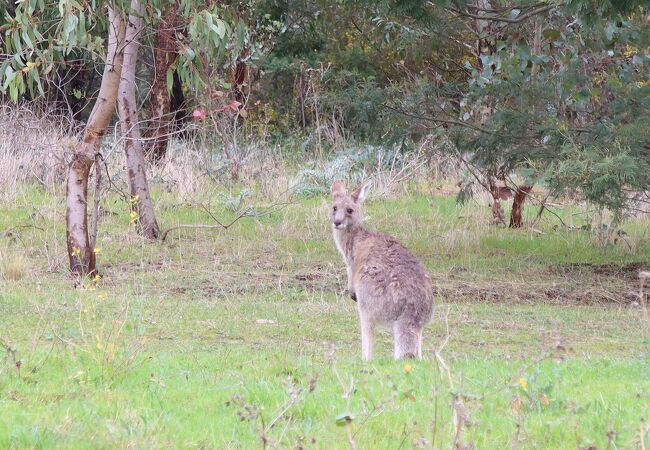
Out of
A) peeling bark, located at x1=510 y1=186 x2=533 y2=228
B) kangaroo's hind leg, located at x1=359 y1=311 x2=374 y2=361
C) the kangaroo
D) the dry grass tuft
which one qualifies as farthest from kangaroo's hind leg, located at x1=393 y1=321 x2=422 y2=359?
the dry grass tuft

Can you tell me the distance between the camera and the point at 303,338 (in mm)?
9570

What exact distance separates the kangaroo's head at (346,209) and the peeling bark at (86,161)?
9.93ft

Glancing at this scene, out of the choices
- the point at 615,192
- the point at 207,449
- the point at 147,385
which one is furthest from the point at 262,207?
the point at 207,449

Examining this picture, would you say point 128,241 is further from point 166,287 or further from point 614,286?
point 614,286

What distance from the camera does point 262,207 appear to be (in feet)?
58.0

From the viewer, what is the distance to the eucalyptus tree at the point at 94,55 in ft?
33.5

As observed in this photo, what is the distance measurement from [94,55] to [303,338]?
14.2 ft

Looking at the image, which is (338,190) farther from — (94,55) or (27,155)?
(27,155)

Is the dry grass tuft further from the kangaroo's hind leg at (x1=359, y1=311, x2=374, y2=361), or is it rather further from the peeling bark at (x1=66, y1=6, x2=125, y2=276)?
the kangaroo's hind leg at (x1=359, y1=311, x2=374, y2=361)

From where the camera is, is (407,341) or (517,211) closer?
(407,341)

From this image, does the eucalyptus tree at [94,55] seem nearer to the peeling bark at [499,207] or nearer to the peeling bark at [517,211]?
the peeling bark at [499,207]

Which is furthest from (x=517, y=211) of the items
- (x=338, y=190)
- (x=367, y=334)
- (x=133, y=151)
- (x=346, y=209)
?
(x=367, y=334)

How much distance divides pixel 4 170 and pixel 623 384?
551 inches

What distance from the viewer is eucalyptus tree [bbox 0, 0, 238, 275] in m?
10.2
